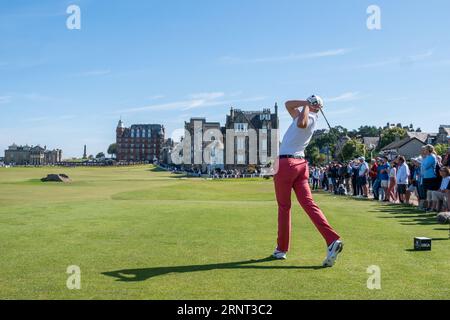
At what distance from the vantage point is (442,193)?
61.0ft

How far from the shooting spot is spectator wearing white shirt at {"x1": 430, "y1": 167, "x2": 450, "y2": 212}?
17.7 m

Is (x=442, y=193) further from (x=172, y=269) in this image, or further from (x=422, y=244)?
(x=172, y=269)

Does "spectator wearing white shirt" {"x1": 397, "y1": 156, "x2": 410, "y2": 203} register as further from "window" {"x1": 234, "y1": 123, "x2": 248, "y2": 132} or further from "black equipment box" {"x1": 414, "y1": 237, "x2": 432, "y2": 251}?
"window" {"x1": 234, "y1": 123, "x2": 248, "y2": 132}

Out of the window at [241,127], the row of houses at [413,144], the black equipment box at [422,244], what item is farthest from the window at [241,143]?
the black equipment box at [422,244]

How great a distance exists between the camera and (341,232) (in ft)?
39.9

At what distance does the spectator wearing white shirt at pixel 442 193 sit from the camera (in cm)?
1767

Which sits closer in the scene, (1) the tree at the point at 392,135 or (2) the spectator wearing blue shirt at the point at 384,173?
(2) the spectator wearing blue shirt at the point at 384,173

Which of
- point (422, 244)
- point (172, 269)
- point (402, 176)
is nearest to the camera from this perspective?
point (172, 269)

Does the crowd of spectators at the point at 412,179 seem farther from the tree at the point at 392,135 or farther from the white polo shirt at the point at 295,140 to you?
the tree at the point at 392,135

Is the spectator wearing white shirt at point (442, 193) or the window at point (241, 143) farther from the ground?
the window at point (241, 143)

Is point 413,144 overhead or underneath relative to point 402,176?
overhead

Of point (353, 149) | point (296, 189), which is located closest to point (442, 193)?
point (296, 189)
